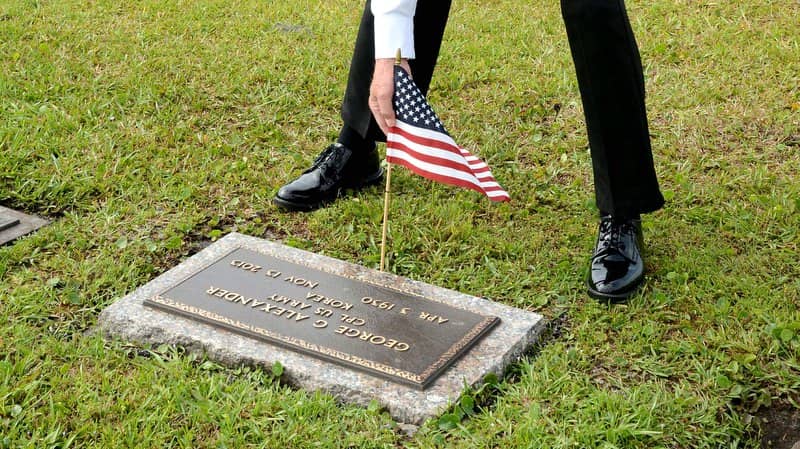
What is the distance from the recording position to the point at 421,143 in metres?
3.08

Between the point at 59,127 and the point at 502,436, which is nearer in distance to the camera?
the point at 502,436

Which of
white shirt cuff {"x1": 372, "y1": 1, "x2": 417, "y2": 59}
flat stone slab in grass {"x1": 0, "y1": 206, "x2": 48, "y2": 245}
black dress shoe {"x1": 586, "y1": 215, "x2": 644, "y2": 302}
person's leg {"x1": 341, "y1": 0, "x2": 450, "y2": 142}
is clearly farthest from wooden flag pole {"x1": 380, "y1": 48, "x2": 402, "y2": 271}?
flat stone slab in grass {"x1": 0, "y1": 206, "x2": 48, "y2": 245}

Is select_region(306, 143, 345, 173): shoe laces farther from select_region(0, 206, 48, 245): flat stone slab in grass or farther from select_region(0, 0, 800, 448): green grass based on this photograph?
select_region(0, 206, 48, 245): flat stone slab in grass

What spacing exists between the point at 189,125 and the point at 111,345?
1727 millimetres

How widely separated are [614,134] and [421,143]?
0.63 m

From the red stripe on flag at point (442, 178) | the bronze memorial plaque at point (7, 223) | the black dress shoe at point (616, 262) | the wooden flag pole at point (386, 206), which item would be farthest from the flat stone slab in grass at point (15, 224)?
the black dress shoe at point (616, 262)

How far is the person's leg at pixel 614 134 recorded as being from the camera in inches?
120

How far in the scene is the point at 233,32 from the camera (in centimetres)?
544

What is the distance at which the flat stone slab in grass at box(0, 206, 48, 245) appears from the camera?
3573 mm

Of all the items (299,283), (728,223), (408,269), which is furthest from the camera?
(728,223)

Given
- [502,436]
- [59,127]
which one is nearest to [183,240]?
[59,127]

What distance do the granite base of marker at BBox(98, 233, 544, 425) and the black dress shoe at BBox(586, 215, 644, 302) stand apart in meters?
0.31

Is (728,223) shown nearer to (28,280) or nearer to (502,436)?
(502,436)

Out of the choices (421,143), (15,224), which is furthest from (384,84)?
(15,224)
